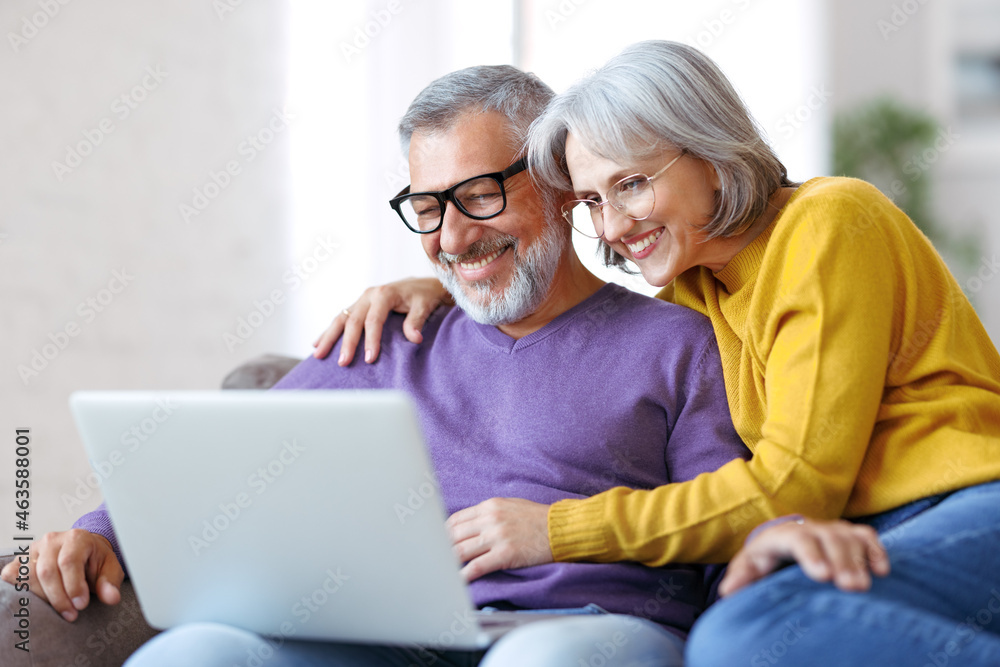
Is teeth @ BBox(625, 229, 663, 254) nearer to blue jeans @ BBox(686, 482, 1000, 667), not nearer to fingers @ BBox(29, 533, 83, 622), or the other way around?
blue jeans @ BBox(686, 482, 1000, 667)

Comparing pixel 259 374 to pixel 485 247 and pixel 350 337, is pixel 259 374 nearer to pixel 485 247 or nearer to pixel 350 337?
pixel 350 337

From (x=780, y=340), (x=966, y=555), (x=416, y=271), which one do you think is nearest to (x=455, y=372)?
(x=780, y=340)

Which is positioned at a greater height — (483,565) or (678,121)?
(678,121)

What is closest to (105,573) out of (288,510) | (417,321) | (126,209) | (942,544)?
(288,510)

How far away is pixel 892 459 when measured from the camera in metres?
1.21

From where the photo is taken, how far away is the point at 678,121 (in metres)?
1.30

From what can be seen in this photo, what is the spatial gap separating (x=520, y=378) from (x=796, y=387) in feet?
1.61

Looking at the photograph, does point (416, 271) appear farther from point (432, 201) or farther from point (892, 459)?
point (892, 459)

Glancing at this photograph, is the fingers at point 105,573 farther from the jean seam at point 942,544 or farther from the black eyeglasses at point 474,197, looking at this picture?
the jean seam at point 942,544

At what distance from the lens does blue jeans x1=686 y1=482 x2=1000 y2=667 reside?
2.91ft

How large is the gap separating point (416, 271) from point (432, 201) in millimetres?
1572

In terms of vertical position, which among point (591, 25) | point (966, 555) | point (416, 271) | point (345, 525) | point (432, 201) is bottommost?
point (416, 271)

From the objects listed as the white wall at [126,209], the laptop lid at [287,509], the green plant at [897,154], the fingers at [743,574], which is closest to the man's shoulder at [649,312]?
the fingers at [743,574]

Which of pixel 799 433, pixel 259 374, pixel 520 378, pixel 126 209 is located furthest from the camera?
pixel 126 209
